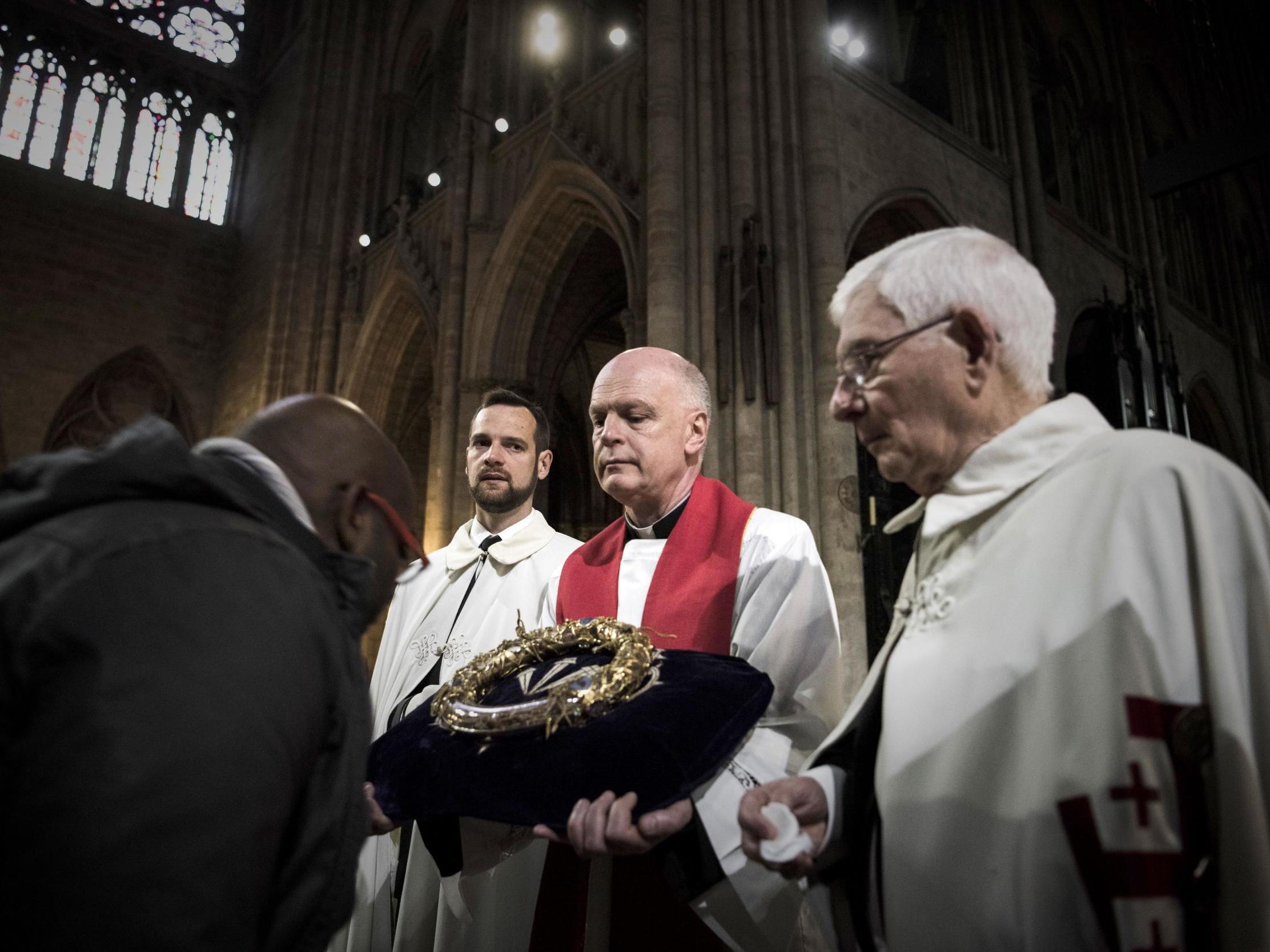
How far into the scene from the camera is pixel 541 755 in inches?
61.4

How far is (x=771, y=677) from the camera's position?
202 cm

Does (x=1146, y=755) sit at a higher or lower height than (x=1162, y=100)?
lower

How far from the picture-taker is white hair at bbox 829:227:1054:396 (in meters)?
1.39

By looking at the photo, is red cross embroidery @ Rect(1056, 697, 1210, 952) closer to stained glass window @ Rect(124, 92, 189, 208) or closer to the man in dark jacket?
the man in dark jacket

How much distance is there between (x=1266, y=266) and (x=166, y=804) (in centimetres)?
2291

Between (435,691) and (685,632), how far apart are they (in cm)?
78

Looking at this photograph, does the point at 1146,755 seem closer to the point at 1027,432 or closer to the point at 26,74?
the point at 1027,432

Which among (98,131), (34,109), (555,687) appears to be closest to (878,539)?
(555,687)

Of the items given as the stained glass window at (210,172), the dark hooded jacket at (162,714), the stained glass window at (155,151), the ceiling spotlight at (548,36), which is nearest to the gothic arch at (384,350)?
the ceiling spotlight at (548,36)

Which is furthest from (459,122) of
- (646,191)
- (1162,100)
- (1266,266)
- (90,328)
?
(1266,266)

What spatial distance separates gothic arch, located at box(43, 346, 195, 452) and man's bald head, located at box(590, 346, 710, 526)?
1477 cm

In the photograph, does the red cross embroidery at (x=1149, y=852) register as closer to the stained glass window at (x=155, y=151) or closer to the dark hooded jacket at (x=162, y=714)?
the dark hooded jacket at (x=162, y=714)

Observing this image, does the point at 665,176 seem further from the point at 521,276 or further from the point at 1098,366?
the point at 1098,366

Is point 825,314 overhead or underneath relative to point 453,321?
underneath
